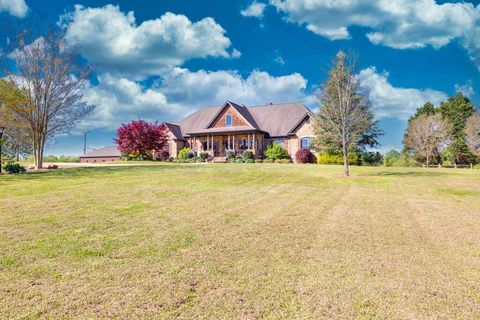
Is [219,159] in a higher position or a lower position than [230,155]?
lower

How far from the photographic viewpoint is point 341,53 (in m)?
22.2

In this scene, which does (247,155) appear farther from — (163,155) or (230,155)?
(163,155)

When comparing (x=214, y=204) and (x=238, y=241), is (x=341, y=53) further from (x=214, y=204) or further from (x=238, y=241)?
(x=238, y=241)

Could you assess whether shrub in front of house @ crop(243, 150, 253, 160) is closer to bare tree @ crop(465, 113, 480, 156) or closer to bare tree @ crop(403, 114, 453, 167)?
bare tree @ crop(403, 114, 453, 167)

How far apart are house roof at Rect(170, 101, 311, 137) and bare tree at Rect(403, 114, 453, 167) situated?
18.5 meters

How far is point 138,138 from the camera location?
3888 cm

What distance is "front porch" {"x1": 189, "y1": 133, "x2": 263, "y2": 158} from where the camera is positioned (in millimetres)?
42344

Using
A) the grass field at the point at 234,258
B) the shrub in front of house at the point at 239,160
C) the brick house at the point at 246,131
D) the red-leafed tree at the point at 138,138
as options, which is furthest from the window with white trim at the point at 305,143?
the grass field at the point at 234,258

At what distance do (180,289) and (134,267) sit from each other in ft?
3.60

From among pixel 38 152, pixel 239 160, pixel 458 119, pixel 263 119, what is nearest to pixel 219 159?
pixel 239 160

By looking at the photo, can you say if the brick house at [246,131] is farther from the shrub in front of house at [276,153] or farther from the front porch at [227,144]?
the shrub in front of house at [276,153]

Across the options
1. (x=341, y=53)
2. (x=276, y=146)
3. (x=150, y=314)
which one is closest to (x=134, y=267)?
(x=150, y=314)

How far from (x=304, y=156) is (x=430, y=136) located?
74.1ft

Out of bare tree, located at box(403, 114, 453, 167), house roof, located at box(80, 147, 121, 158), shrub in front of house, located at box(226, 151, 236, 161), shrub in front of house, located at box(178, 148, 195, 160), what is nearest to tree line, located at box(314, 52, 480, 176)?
bare tree, located at box(403, 114, 453, 167)
